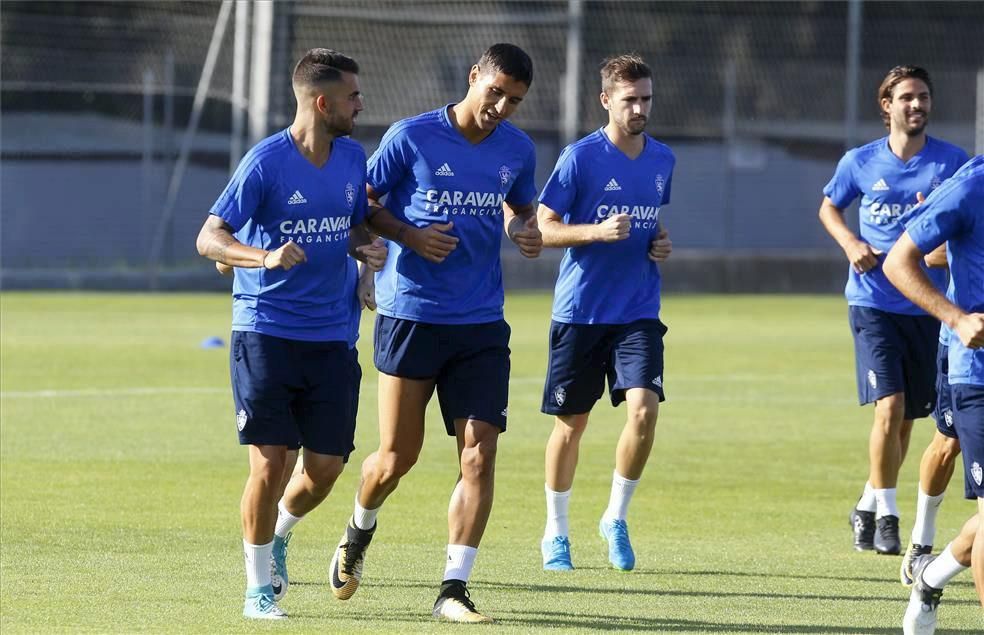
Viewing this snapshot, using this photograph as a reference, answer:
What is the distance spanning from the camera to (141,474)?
36.7 feet

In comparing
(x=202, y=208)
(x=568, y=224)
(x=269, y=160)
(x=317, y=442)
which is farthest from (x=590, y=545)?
(x=202, y=208)

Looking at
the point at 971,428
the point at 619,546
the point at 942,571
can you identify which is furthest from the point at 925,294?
the point at 619,546

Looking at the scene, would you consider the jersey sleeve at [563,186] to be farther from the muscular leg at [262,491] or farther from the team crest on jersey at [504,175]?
the muscular leg at [262,491]

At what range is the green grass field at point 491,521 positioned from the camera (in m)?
7.30

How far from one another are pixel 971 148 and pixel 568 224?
25.9m

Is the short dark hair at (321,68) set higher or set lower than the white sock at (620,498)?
higher

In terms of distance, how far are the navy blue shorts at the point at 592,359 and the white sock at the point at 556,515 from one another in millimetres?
418

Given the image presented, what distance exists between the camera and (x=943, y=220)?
20.3 ft

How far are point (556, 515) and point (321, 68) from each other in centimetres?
267

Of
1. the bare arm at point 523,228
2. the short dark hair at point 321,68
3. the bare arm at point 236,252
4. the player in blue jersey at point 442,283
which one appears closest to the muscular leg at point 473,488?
the player in blue jersey at point 442,283

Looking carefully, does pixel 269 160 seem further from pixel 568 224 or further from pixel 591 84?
pixel 591 84

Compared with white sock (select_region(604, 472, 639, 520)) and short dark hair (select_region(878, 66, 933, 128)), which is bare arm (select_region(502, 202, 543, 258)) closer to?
white sock (select_region(604, 472, 639, 520))

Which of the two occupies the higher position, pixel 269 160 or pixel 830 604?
pixel 269 160

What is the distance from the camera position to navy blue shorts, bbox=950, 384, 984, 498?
6270 mm
